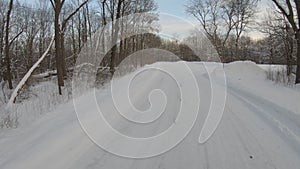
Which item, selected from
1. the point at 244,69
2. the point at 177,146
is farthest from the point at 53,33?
the point at 177,146

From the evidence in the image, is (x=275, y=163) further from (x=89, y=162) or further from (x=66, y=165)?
(x=66, y=165)

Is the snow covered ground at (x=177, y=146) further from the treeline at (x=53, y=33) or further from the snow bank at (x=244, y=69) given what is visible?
the treeline at (x=53, y=33)

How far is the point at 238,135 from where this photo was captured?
17.2ft

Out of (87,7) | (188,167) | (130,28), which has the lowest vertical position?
(188,167)

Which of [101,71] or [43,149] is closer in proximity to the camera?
[43,149]

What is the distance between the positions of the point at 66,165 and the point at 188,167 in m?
1.78

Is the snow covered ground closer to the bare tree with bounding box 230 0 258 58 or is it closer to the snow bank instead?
the snow bank

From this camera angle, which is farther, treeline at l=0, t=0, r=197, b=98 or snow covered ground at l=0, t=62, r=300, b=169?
treeline at l=0, t=0, r=197, b=98

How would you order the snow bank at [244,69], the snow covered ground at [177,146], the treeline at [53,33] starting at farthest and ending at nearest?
A: the treeline at [53,33] → the snow bank at [244,69] → the snow covered ground at [177,146]

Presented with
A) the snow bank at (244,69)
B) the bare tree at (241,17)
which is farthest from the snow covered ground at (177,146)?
the bare tree at (241,17)

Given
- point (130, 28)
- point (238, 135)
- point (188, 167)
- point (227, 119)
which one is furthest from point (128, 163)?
point (130, 28)

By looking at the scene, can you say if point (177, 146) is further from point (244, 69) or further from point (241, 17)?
point (241, 17)

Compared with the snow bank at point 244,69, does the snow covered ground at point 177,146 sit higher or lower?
lower

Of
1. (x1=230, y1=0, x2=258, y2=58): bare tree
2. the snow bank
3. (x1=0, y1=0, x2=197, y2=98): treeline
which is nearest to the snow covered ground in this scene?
the snow bank
